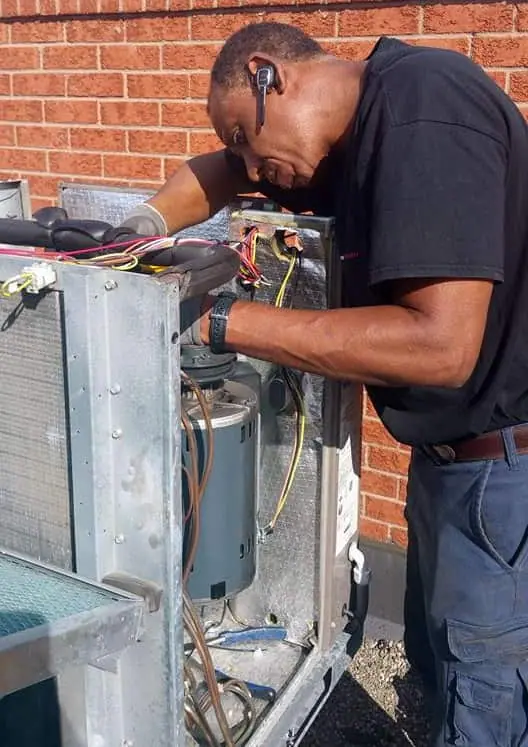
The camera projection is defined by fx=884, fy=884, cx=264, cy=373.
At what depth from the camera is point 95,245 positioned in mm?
1857

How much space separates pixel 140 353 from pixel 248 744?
112 centimetres

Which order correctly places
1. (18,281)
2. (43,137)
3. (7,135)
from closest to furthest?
(18,281) → (43,137) → (7,135)

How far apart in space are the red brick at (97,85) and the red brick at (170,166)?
0.38 metres

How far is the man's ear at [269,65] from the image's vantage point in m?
2.02

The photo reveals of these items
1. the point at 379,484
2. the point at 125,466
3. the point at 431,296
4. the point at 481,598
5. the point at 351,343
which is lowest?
the point at 379,484

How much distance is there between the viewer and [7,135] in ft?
13.8

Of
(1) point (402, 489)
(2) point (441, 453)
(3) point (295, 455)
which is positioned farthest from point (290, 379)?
(1) point (402, 489)

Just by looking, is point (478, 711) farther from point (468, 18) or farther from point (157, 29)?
point (157, 29)

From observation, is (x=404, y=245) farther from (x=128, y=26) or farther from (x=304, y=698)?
(x=128, y=26)

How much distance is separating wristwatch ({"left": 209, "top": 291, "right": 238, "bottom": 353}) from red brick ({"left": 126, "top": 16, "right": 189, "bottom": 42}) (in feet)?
6.76

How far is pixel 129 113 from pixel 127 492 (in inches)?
102

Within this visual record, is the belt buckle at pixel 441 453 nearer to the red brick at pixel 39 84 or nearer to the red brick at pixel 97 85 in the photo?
the red brick at pixel 97 85

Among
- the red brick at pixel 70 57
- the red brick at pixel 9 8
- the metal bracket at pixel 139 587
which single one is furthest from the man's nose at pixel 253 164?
the red brick at pixel 9 8

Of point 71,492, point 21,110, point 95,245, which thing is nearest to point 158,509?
point 71,492
